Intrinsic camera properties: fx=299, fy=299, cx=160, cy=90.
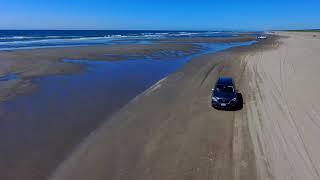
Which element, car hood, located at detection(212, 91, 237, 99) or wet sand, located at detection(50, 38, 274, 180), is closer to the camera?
wet sand, located at detection(50, 38, 274, 180)

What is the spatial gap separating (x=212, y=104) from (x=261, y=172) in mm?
7619

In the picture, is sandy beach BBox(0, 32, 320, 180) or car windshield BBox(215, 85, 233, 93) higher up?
car windshield BBox(215, 85, 233, 93)

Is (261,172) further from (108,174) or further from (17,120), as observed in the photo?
(17,120)

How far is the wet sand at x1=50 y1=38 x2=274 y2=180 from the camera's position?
1011cm

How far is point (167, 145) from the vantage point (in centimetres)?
1220

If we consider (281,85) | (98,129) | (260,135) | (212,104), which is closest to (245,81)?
(281,85)

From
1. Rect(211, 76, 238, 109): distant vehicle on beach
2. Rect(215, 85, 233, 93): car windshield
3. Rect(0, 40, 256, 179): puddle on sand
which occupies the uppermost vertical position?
Rect(215, 85, 233, 93): car windshield

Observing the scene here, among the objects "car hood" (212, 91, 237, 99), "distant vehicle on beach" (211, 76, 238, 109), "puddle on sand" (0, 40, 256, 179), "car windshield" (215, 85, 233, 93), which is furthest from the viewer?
"car windshield" (215, 85, 233, 93)

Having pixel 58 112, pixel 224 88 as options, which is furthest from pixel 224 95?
pixel 58 112

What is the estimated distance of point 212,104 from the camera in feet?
56.6

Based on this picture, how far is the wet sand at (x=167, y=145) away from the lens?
10.1 metres

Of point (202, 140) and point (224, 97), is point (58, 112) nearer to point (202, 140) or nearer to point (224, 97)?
point (202, 140)

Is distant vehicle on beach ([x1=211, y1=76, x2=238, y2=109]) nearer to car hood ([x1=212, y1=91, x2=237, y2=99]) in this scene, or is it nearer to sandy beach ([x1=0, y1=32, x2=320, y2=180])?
car hood ([x1=212, y1=91, x2=237, y2=99])

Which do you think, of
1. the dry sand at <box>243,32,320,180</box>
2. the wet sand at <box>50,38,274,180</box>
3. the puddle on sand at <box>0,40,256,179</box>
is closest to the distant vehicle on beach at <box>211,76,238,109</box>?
the wet sand at <box>50,38,274,180</box>
